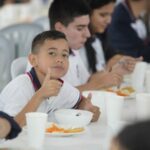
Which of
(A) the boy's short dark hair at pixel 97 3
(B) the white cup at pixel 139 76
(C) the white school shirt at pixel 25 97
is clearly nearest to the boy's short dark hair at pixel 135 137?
(C) the white school shirt at pixel 25 97

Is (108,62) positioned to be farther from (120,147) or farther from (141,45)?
(120,147)

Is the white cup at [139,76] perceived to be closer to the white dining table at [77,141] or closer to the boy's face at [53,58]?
the boy's face at [53,58]

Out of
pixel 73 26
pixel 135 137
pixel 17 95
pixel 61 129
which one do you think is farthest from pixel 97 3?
pixel 135 137

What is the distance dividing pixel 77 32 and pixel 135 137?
2.15 m

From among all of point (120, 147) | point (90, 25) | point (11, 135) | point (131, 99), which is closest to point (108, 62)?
point (90, 25)

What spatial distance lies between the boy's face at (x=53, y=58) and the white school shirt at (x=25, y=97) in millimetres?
94

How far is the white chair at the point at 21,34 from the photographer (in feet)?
14.0

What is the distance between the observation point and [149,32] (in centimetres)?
523

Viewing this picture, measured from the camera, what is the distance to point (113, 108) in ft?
7.07

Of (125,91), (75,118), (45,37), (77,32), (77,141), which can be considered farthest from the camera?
(77,32)

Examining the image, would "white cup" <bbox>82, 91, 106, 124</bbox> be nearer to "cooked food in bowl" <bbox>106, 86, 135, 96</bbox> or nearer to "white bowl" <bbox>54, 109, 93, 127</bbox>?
"white bowl" <bbox>54, 109, 93, 127</bbox>

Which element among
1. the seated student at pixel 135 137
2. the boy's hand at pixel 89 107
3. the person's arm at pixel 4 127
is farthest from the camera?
the boy's hand at pixel 89 107

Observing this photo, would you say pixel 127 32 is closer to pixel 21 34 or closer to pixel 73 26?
pixel 21 34

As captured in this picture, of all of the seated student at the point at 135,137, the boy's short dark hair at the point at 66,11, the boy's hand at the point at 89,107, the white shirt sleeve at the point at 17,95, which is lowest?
the boy's hand at the point at 89,107
